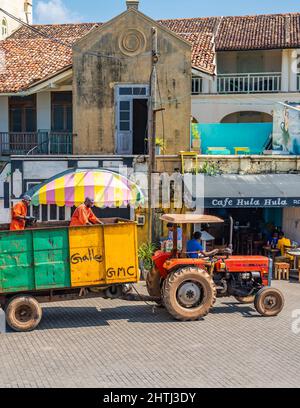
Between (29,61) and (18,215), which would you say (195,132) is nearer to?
(29,61)

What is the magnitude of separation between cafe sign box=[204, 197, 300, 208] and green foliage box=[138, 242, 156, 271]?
6.78 ft

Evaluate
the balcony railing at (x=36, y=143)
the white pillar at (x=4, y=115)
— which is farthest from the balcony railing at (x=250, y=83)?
the white pillar at (x=4, y=115)

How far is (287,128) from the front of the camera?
21234mm

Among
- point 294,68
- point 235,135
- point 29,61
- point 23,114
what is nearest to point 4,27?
point 29,61

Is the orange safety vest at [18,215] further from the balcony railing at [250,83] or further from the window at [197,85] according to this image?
the balcony railing at [250,83]

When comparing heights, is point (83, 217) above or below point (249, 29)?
below

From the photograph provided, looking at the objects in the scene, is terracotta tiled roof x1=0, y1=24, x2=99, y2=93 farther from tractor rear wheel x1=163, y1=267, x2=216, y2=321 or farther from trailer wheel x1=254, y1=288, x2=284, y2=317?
trailer wheel x1=254, y1=288, x2=284, y2=317

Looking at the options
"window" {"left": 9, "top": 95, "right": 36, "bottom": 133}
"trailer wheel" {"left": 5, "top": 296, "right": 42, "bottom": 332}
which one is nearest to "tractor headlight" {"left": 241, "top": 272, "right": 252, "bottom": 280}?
"trailer wheel" {"left": 5, "top": 296, "right": 42, "bottom": 332}

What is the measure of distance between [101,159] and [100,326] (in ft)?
26.5

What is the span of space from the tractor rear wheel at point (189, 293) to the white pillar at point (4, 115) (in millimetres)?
11845

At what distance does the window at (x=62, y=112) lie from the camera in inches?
895

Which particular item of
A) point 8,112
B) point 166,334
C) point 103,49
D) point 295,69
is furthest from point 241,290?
point 295,69

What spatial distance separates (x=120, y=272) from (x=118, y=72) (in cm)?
951
